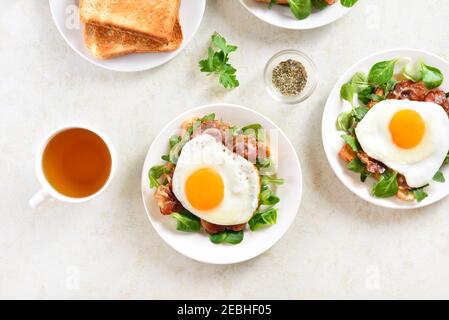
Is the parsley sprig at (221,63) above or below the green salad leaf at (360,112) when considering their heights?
above

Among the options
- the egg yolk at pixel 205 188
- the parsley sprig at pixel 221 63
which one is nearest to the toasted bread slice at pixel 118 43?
the parsley sprig at pixel 221 63

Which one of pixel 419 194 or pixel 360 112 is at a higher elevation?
pixel 360 112

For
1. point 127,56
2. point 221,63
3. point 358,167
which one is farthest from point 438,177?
point 127,56

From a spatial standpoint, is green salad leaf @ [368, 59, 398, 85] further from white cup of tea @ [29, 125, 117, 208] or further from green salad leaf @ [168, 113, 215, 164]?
white cup of tea @ [29, 125, 117, 208]

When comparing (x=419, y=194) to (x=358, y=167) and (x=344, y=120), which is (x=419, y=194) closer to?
(x=358, y=167)

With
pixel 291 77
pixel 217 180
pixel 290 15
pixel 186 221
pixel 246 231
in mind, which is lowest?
pixel 246 231

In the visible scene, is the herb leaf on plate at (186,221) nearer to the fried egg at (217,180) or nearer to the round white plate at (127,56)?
the fried egg at (217,180)

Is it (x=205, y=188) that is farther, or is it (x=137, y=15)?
(x=137, y=15)
